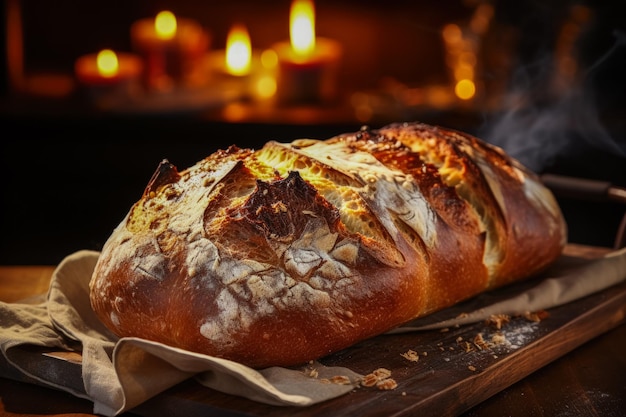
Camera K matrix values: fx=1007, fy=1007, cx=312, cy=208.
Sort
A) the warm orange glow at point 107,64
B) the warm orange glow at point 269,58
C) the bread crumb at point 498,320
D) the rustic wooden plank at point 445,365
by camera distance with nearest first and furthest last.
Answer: the rustic wooden plank at point 445,365, the bread crumb at point 498,320, the warm orange glow at point 107,64, the warm orange glow at point 269,58

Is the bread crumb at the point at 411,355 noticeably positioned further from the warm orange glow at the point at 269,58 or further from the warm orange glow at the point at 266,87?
the warm orange glow at the point at 269,58

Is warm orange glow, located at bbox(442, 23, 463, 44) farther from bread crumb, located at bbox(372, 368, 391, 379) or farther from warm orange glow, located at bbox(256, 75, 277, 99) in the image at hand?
bread crumb, located at bbox(372, 368, 391, 379)

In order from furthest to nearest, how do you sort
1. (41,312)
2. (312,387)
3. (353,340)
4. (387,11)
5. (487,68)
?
(387,11)
(487,68)
(41,312)
(353,340)
(312,387)

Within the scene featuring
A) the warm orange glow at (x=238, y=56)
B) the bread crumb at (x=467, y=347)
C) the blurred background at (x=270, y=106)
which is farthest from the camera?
the warm orange glow at (x=238, y=56)

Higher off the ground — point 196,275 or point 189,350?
point 196,275

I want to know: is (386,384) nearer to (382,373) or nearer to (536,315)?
(382,373)

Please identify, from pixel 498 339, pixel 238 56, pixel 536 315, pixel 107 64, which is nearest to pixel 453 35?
pixel 238 56

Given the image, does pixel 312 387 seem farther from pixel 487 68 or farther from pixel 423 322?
pixel 487 68

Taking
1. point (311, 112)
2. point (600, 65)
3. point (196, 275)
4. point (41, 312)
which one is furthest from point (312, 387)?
point (600, 65)

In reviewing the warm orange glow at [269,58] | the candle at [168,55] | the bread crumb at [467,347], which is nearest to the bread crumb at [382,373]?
the bread crumb at [467,347]
